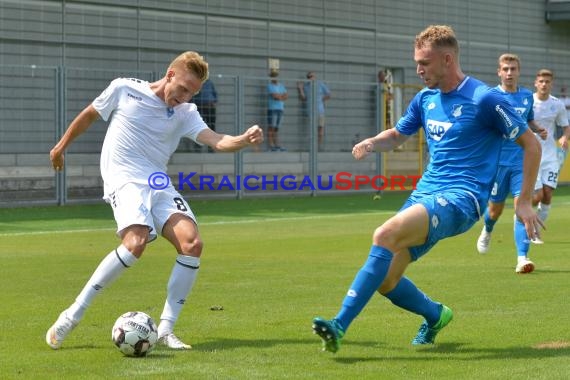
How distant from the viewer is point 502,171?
45.3ft

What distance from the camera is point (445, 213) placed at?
25.3 ft

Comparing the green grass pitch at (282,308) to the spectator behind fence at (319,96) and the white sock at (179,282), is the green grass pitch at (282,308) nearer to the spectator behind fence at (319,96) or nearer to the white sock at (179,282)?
the white sock at (179,282)

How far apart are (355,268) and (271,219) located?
8175 millimetres

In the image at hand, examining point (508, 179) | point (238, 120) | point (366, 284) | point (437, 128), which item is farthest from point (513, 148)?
point (238, 120)

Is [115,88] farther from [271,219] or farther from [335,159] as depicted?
[335,159]

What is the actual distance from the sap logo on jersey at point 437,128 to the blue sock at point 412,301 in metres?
0.94

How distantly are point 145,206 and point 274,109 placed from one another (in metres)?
20.4

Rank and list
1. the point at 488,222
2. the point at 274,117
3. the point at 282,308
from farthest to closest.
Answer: the point at 274,117 → the point at 488,222 → the point at 282,308

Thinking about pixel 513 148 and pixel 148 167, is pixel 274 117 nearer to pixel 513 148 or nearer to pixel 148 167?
pixel 513 148

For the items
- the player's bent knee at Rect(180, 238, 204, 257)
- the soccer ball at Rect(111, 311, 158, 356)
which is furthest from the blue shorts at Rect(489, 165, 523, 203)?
the soccer ball at Rect(111, 311, 158, 356)

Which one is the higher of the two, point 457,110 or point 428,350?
point 457,110

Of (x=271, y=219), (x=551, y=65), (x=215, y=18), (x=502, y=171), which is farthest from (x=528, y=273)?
(x=551, y=65)

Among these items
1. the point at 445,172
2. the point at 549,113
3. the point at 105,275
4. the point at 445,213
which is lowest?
the point at 105,275

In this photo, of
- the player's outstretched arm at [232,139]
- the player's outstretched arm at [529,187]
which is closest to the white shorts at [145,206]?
the player's outstretched arm at [232,139]
